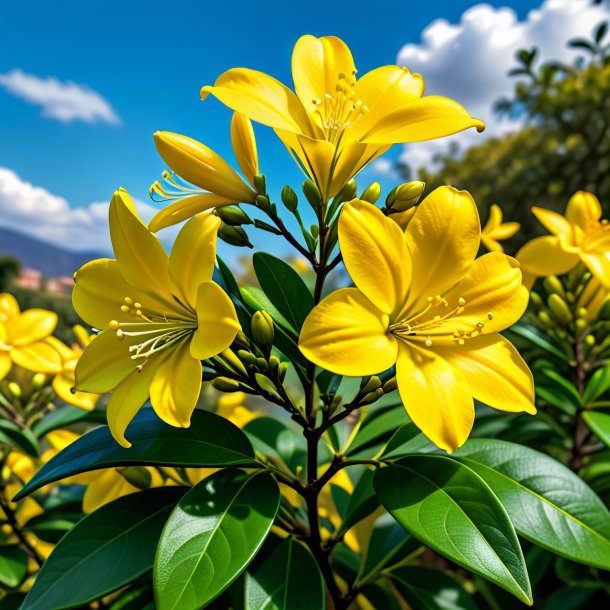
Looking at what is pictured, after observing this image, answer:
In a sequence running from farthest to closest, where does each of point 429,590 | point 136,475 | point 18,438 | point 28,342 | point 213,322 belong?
1. point 28,342
2. point 18,438
3. point 429,590
4. point 136,475
5. point 213,322

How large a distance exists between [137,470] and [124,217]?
56 centimetres

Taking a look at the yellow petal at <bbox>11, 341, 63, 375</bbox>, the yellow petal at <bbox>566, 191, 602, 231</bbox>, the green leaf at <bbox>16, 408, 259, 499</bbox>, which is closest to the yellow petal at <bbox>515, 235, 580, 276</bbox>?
the yellow petal at <bbox>566, 191, 602, 231</bbox>

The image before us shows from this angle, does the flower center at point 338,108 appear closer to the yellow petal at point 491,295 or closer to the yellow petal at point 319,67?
the yellow petal at point 319,67

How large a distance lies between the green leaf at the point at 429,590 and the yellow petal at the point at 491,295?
0.80 meters

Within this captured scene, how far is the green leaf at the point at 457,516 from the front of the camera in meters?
0.82

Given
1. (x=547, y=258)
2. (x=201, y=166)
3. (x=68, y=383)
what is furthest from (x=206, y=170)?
(x=547, y=258)

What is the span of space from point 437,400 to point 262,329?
33 centimetres

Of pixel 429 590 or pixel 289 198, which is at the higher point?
pixel 289 198

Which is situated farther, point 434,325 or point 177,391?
point 434,325

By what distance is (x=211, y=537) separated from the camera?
2.94ft

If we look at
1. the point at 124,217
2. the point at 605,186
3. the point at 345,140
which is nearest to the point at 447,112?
the point at 345,140

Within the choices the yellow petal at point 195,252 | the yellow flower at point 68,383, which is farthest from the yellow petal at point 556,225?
the yellow flower at point 68,383

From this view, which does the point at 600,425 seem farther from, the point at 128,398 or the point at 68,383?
the point at 68,383

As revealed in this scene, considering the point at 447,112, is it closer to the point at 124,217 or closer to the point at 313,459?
the point at 124,217
